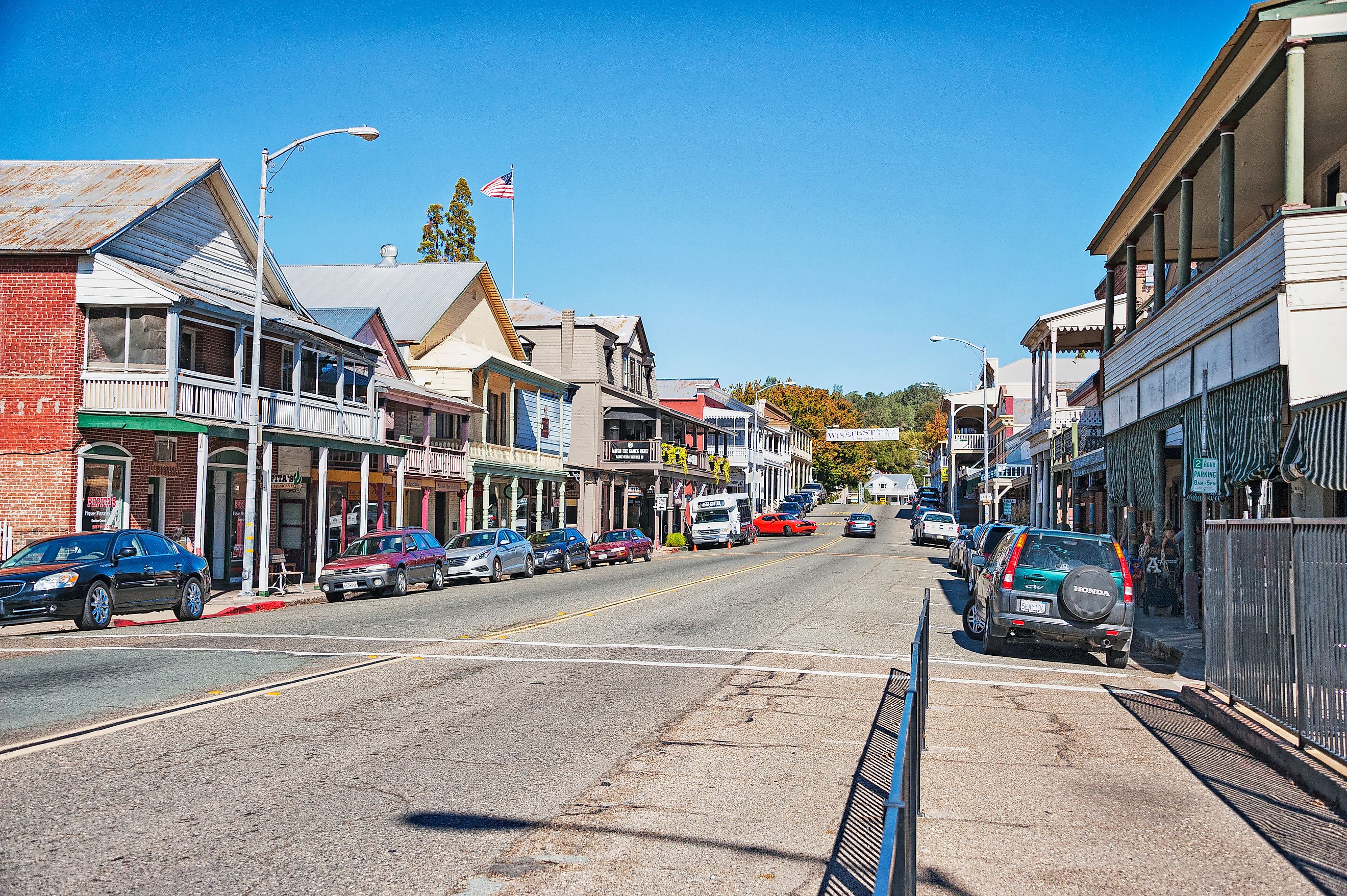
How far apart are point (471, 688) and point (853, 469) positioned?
117573mm

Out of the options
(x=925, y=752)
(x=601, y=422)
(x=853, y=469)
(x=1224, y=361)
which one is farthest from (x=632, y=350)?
(x=853, y=469)

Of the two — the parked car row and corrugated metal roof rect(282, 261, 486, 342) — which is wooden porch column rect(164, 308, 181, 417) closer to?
the parked car row

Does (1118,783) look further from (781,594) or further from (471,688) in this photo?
(781,594)

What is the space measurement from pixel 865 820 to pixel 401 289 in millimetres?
40801

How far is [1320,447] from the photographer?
1334 cm

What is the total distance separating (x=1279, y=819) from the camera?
721cm

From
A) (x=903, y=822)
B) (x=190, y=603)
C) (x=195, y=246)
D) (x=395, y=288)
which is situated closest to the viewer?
(x=903, y=822)

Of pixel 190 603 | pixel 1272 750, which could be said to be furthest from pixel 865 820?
pixel 190 603

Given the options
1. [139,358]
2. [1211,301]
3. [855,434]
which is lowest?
[139,358]

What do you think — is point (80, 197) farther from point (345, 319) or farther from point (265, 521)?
point (345, 319)

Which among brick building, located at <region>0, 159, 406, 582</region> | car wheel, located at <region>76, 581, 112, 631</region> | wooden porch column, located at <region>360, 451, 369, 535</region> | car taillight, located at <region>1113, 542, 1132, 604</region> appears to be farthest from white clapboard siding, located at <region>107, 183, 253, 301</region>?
car taillight, located at <region>1113, 542, 1132, 604</region>

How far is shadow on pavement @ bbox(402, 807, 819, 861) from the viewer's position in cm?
622

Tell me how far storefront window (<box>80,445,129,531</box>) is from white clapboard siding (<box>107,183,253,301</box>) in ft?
14.4

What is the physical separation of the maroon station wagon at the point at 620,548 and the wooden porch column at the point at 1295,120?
2762 cm
